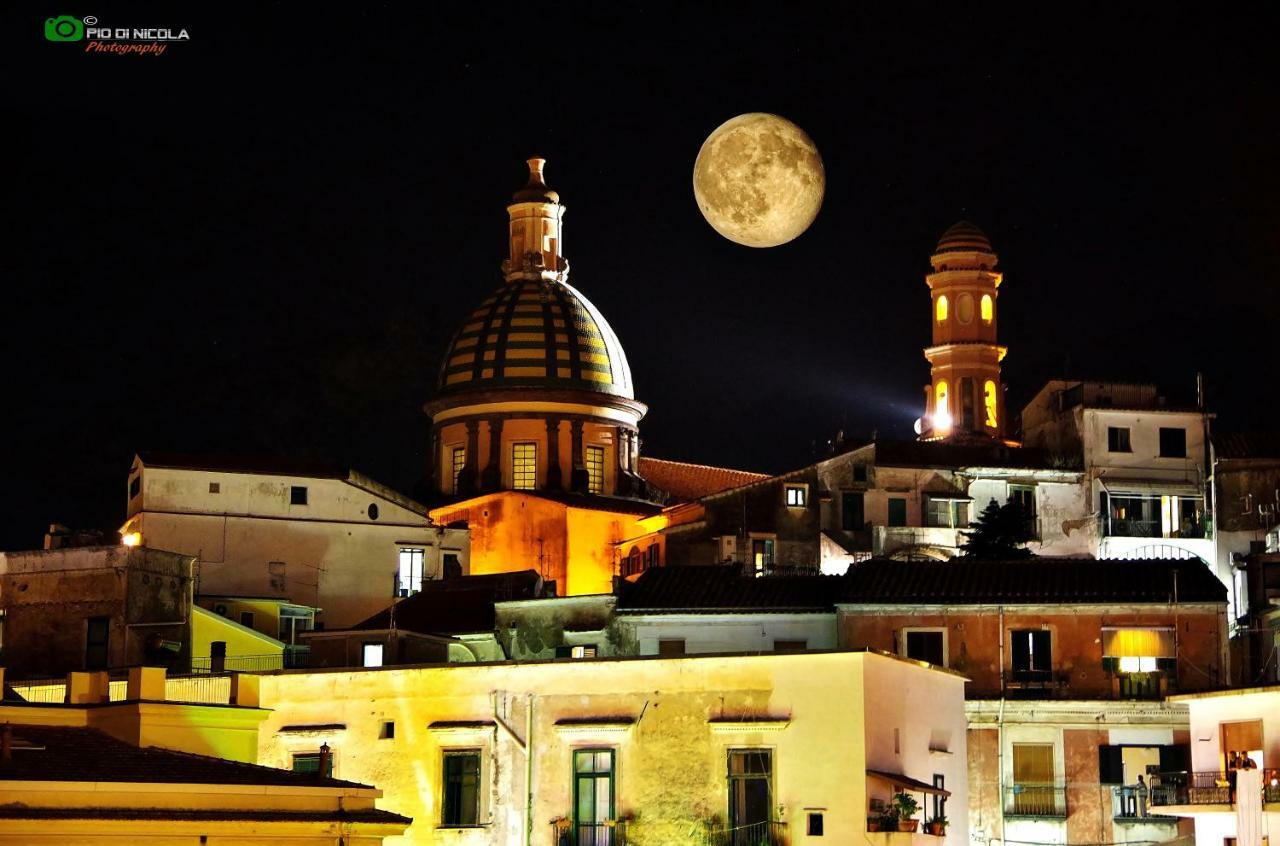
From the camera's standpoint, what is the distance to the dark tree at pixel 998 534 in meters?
68.8

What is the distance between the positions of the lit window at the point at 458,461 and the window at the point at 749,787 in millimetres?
37079

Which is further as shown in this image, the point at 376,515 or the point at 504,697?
the point at 376,515

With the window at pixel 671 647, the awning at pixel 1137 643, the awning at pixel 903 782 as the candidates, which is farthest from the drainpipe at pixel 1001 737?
the awning at pixel 903 782

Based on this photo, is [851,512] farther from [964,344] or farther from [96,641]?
[96,641]

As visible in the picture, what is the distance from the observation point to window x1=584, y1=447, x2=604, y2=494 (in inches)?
3342

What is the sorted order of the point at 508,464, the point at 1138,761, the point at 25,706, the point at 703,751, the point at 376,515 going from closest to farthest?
the point at 25,706 < the point at 703,751 < the point at 1138,761 < the point at 376,515 < the point at 508,464

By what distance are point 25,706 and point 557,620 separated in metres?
24.5

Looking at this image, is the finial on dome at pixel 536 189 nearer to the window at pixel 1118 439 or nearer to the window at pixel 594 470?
the window at pixel 594 470

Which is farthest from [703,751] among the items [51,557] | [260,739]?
[51,557]

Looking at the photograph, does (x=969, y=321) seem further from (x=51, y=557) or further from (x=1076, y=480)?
(x=51, y=557)

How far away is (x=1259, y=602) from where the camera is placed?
68.9 m

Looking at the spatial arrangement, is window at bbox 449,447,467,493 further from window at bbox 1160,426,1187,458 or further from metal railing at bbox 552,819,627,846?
Answer: metal railing at bbox 552,819,627,846

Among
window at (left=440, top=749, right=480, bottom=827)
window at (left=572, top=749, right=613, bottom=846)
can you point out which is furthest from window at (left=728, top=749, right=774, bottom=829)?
window at (left=440, top=749, right=480, bottom=827)

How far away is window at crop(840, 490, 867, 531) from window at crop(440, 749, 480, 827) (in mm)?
23237
